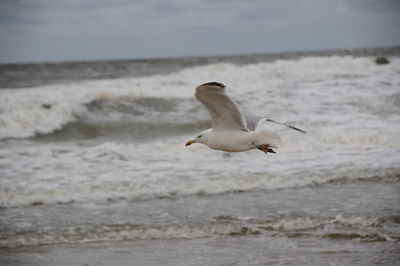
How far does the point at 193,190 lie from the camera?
22.5 feet

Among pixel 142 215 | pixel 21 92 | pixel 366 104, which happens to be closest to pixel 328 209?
pixel 142 215

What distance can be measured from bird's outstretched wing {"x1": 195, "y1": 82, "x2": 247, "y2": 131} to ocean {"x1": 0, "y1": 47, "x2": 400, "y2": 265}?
117 cm

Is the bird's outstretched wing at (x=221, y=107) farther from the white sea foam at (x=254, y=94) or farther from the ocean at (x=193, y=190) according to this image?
the white sea foam at (x=254, y=94)

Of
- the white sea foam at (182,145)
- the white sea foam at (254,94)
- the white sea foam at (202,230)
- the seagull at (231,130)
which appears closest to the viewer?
the seagull at (231,130)

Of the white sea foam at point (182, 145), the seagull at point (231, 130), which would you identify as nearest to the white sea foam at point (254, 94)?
the white sea foam at point (182, 145)

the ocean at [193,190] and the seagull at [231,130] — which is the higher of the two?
the seagull at [231,130]

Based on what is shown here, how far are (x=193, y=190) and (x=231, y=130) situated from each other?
7.72 feet

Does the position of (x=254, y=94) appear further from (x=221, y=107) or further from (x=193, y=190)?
(x=221, y=107)

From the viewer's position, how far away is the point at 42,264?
4680 mm

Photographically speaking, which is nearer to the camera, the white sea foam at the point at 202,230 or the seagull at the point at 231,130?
the seagull at the point at 231,130

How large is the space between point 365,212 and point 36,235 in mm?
3496

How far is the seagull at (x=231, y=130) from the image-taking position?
14.3ft

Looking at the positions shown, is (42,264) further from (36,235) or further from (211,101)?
(211,101)

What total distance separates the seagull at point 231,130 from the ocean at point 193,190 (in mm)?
1006
